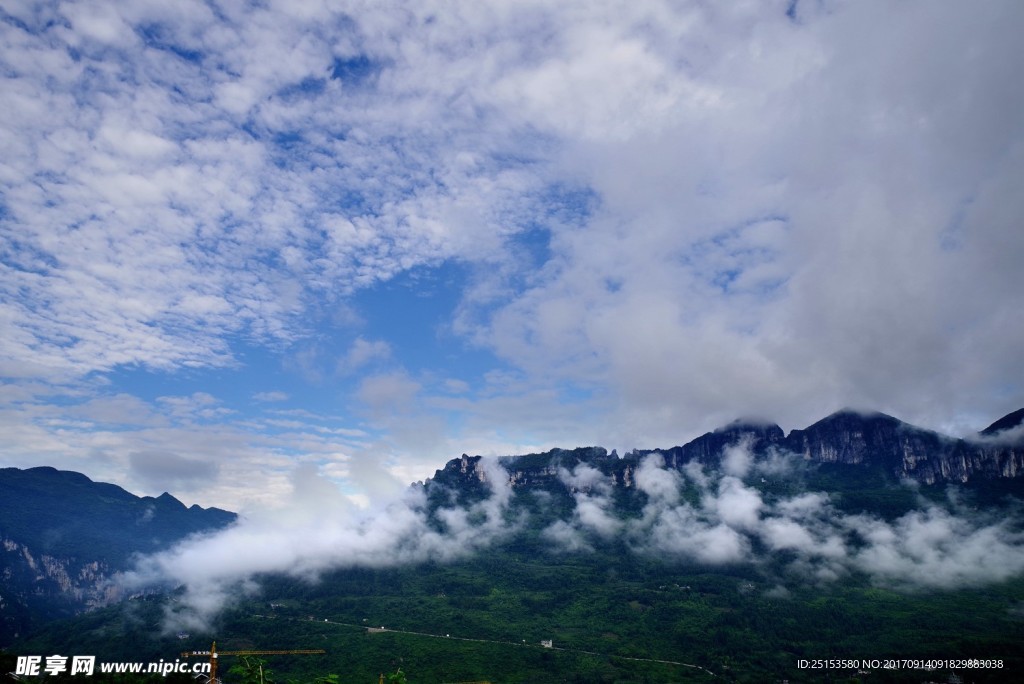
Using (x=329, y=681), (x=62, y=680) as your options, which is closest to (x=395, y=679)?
(x=329, y=681)

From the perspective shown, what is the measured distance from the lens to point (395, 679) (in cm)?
4656

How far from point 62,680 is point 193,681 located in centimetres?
3600

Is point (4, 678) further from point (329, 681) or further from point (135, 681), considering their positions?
point (329, 681)

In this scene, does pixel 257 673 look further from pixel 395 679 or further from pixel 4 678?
pixel 4 678

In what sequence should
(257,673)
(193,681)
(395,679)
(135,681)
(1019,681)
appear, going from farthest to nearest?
1. (1019,681)
2. (135,681)
3. (193,681)
4. (395,679)
5. (257,673)

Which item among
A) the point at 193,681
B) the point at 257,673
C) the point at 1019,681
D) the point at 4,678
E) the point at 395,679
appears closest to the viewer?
the point at 257,673

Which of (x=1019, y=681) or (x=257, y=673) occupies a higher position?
(x=257, y=673)

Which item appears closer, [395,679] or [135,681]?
[395,679]

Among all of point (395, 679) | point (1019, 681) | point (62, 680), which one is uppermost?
point (395, 679)

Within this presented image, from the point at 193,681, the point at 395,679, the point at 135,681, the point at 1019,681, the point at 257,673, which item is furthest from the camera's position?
the point at 1019,681

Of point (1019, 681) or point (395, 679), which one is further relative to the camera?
point (1019, 681)

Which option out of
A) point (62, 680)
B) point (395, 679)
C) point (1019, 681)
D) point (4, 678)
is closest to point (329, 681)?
point (395, 679)

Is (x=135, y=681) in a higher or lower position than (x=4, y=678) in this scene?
lower

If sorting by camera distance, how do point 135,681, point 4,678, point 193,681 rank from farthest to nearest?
point 135,681 → point 193,681 → point 4,678
